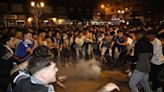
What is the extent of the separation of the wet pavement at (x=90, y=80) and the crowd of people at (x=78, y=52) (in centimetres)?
47

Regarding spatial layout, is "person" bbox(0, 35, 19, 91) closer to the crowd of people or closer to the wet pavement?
the crowd of people

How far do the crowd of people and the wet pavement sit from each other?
1.54 feet

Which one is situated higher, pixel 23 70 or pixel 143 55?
pixel 23 70

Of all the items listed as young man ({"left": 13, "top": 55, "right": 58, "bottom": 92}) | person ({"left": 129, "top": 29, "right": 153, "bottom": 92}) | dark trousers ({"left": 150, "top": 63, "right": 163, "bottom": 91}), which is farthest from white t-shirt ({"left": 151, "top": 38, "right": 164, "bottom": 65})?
young man ({"left": 13, "top": 55, "right": 58, "bottom": 92})

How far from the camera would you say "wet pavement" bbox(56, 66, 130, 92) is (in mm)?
7160

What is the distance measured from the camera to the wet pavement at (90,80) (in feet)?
23.5

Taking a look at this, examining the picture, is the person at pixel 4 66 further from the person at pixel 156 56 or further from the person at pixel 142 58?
the person at pixel 156 56

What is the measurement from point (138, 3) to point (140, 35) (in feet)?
161

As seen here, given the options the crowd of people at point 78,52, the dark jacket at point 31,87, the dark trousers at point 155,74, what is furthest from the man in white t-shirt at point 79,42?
the dark jacket at point 31,87

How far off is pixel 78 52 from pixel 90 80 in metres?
3.81

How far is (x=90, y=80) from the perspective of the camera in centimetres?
814

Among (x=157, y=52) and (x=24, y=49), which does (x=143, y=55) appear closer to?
(x=157, y=52)

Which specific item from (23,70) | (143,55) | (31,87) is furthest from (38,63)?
(143,55)

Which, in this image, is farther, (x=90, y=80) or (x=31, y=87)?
(x=90, y=80)
